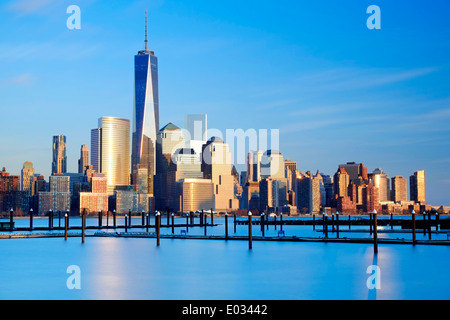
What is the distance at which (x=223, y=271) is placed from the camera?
5209cm

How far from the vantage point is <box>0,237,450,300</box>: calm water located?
129 ft

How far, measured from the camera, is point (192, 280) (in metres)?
46.4

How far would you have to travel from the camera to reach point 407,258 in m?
59.4

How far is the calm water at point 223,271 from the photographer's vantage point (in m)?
39.3

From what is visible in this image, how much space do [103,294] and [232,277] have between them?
41.7 feet
